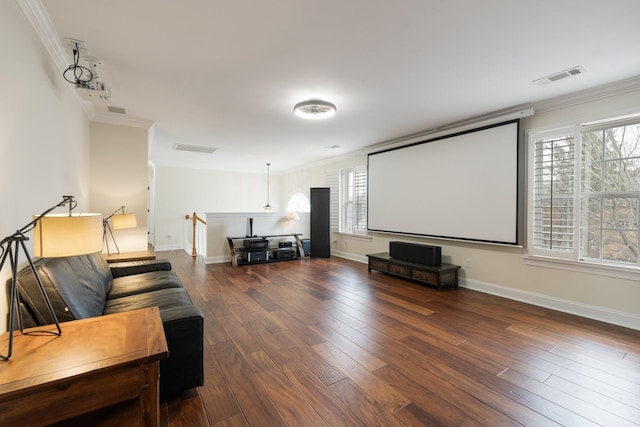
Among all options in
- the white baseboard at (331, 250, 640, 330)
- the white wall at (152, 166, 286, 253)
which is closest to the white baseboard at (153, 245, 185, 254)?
the white wall at (152, 166, 286, 253)

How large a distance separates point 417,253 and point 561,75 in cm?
285

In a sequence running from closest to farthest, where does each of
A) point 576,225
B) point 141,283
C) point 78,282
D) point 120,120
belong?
point 78,282
point 141,283
point 576,225
point 120,120

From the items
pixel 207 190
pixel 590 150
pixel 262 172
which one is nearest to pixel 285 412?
pixel 590 150

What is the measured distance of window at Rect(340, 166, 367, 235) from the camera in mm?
6281

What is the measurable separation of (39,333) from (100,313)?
2.24ft

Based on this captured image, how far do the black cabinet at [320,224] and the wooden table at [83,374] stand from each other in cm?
534

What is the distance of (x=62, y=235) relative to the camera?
1.41 m

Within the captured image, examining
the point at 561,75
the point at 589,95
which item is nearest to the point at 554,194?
the point at 589,95

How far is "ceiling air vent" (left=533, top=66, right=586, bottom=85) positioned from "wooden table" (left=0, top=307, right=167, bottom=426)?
392cm

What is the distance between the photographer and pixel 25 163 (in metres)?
1.85

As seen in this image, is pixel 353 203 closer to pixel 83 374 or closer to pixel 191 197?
pixel 191 197

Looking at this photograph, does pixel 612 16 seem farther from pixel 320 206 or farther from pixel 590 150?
pixel 320 206

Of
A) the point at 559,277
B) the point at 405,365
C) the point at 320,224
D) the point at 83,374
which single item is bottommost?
the point at 405,365

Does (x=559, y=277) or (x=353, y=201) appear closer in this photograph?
(x=559, y=277)
